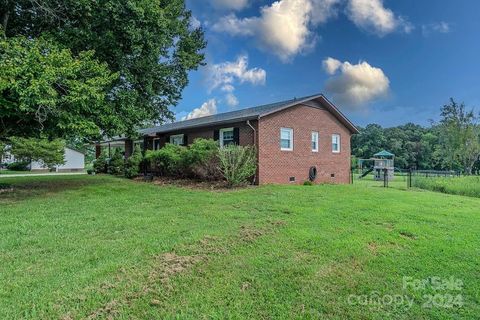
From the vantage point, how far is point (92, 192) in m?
11.0

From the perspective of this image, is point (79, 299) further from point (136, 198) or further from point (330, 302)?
point (136, 198)

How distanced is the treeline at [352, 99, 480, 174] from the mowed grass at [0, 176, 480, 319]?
2492 centimetres

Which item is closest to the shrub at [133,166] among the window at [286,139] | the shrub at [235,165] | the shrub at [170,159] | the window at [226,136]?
the shrub at [170,159]

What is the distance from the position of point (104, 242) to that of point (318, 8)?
46.0 ft

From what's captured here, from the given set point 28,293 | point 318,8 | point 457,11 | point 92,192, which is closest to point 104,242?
point 28,293

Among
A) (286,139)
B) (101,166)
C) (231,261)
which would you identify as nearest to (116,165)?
(101,166)

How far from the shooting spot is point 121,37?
10.9 meters

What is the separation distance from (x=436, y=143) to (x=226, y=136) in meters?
44.3

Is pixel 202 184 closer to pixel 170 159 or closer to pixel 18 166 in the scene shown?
pixel 170 159

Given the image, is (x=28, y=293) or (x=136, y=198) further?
(x=136, y=198)

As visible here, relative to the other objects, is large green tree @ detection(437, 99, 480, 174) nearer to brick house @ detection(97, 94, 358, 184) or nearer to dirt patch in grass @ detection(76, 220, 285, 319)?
brick house @ detection(97, 94, 358, 184)

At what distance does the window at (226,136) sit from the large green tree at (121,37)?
Result: 3353 mm

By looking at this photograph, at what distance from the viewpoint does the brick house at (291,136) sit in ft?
45.2

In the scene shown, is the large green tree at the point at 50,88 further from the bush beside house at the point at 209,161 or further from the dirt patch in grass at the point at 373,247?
the dirt patch in grass at the point at 373,247
